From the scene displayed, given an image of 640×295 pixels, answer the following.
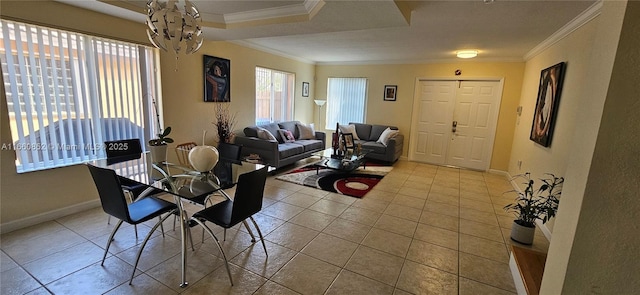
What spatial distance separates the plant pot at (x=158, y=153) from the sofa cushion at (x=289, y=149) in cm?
230

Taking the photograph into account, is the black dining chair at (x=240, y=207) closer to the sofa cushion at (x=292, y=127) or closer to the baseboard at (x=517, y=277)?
the baseboard at (x=517, y=277)

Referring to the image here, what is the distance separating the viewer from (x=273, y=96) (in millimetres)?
6055

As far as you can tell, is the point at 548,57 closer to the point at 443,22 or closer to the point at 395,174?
the point at 443,22

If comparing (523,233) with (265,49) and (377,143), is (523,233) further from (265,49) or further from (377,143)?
(265,49)

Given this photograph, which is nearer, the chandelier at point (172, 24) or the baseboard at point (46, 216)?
the chandelier at point (172, 24)

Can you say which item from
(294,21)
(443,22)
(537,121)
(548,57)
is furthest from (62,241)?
(548,57)

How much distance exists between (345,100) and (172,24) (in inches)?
214

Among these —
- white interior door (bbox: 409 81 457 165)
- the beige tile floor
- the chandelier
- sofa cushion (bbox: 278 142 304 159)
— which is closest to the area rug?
sofa cushion (bbox: 278 142 304 159)

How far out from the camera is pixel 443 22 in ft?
10.2

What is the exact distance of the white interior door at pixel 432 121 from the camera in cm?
580

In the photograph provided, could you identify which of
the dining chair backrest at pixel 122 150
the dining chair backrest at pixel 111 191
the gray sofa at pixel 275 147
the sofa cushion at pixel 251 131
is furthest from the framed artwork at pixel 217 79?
the dining chair backrest at pixel 111 191

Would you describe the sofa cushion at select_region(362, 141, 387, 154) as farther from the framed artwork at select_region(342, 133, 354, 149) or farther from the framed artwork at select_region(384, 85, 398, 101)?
the framed artwork at select_region(384, 85, 398, 101)

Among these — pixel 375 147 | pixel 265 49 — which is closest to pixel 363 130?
pixel 375 147

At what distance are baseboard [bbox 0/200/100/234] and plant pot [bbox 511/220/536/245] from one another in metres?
4.61
